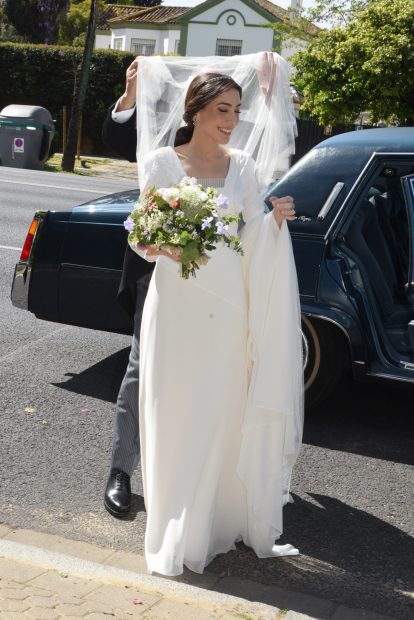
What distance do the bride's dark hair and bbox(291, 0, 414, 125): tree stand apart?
18164 millimetres

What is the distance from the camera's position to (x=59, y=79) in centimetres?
3456

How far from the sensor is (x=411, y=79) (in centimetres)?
2175

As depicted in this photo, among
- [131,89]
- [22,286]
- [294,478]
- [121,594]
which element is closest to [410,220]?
[294,478]

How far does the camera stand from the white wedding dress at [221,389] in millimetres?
3883

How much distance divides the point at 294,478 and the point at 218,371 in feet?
4.15

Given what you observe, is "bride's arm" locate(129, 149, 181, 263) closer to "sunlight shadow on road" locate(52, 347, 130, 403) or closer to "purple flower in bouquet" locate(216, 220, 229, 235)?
"purple flower in bouquet" locate(216, 220, 229, 235)

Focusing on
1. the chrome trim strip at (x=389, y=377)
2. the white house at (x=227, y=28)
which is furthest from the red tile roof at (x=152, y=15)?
the chrome trim strip at (x=389, y=377)

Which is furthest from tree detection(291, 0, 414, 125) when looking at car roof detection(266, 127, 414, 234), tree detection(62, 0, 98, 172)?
car roof detection(266, 127, 414, 234)

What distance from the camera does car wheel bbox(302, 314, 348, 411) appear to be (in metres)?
5.47

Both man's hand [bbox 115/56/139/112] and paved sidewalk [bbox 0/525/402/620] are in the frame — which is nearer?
paved sidewalk [bbox 0/525/402/620]

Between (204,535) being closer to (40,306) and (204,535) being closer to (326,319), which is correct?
(326,319)

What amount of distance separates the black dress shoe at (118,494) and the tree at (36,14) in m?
63.9

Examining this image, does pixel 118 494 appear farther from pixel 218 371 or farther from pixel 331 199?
pixel 331 199

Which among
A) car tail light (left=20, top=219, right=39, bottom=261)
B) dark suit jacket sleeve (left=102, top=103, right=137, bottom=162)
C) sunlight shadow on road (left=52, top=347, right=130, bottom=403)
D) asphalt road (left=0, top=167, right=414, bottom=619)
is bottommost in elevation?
sunlight shadow on road (left=52, top=347, right=130, bottom=403)
